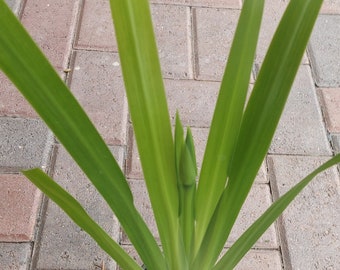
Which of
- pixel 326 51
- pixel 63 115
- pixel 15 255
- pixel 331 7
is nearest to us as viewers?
pixel 63 115

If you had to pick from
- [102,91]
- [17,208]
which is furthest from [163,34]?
[17,208]

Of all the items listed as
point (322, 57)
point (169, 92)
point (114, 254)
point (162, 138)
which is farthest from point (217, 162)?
point (322, 57)

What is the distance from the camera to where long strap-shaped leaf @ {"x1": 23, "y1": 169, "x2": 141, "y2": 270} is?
845mm

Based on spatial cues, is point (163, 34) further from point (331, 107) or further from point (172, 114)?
point (331, 107)

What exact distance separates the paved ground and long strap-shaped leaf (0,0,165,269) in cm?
58

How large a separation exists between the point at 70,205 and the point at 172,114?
932 millimetres

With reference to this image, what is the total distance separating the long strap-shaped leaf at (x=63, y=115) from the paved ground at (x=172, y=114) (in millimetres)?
576

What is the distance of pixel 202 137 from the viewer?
1748 millimetres

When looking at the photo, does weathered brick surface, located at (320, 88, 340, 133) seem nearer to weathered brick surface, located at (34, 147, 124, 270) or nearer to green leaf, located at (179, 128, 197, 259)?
weathered brick surface, located at (34, 147, 124, 270)

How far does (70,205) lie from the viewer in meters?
0.89

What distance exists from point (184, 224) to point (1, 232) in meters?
0.66

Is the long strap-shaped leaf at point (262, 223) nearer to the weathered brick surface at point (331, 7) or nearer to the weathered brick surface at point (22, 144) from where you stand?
the weathered brick surface at point (22, 144)

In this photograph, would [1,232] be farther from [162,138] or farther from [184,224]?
[162,138]

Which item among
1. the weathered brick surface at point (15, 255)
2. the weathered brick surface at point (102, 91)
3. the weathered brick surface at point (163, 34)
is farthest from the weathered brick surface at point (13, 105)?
the weathered brick surface at point (15, 255)
